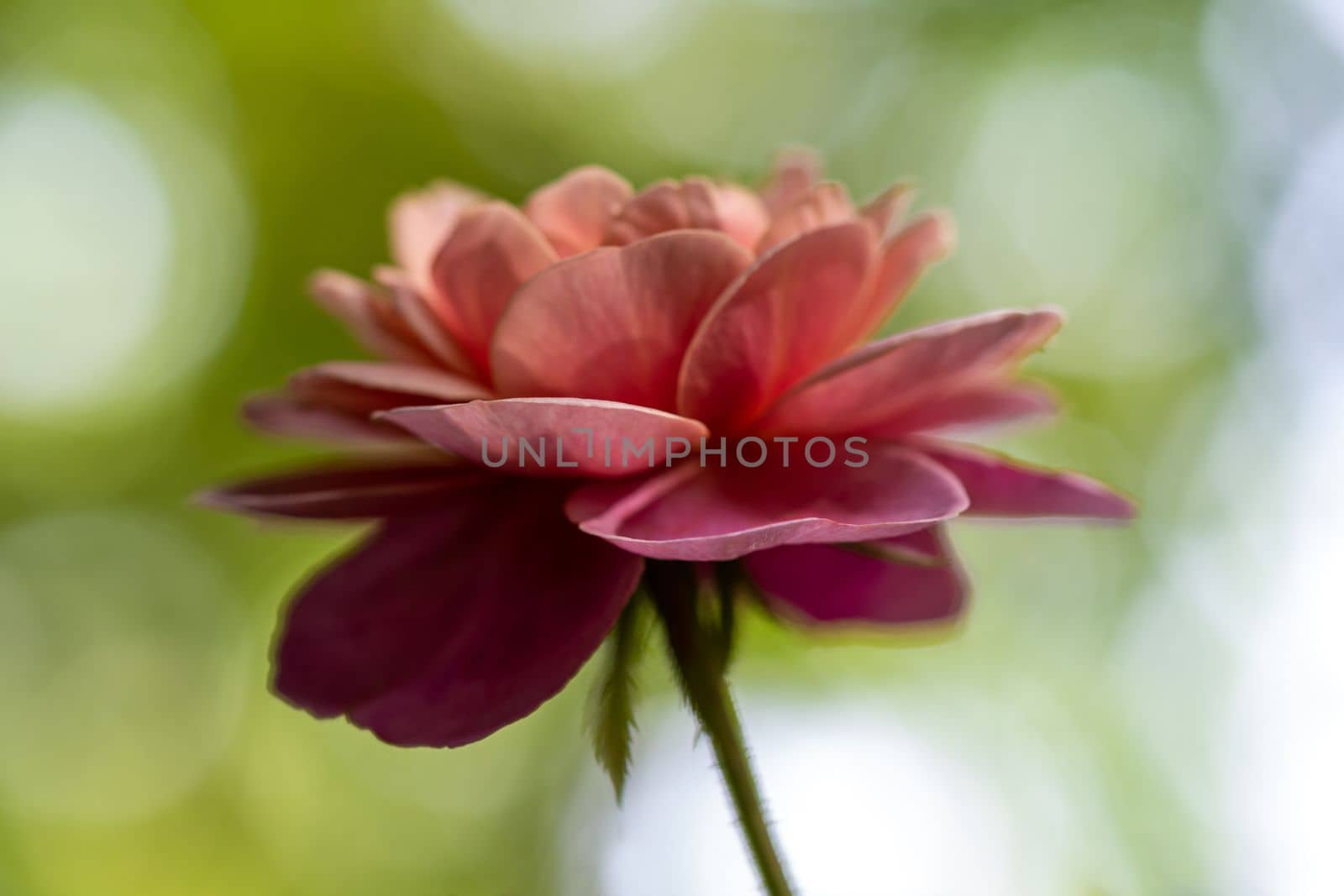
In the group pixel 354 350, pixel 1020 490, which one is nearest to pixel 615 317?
pixel 1020 490

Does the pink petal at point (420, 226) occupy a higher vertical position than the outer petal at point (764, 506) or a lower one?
higher

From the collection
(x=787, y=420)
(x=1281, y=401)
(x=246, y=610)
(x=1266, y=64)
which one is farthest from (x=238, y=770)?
(x=1266, y=64)

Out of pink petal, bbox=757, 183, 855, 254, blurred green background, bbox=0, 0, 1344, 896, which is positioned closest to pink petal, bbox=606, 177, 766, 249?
pink petal, bbox=757, 183, 855, 254

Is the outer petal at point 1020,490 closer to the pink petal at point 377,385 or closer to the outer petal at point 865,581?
the outer petal at point 865,581

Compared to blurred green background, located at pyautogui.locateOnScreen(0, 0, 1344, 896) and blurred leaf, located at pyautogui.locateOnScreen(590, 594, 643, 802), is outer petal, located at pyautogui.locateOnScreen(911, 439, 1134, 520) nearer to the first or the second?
blurred leaf, located at pyautogui.locateOnScreen(590, 594, 643, 802)

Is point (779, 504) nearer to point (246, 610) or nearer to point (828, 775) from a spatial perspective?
point (828, 775)

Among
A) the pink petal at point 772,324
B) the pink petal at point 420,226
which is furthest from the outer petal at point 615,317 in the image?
the pink petal at point 420,226

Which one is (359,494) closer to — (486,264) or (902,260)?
(486,264)
